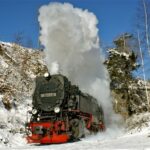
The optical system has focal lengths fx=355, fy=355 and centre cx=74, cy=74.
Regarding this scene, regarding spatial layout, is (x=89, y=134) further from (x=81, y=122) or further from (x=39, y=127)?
(x=39, y=127)

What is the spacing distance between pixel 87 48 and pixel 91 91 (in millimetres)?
3209

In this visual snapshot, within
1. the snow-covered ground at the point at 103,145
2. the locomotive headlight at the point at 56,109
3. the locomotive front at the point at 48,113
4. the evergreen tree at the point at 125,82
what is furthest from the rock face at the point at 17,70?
the evergreen tree at the point at 125,82

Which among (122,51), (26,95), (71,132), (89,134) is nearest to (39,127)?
(71,132)

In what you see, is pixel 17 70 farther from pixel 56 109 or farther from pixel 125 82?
pixel 56 109

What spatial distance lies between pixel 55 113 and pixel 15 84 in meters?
8.54

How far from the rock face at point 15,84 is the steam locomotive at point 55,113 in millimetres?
1884

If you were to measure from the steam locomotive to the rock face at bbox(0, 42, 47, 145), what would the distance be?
6.18 feet

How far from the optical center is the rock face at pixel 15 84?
20.1 metres

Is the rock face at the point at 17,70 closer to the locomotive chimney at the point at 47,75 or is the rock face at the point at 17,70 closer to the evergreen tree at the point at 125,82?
the locomotive chimney at the point at 47,75

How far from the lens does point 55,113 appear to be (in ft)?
58.1

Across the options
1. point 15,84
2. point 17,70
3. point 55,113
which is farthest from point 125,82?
point 55,113

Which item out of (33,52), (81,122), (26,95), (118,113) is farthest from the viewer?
(33,52)

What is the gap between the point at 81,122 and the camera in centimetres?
1888

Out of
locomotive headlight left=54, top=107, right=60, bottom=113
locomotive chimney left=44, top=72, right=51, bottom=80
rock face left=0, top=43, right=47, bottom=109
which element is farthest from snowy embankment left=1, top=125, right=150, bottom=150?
rock face left=0, top=43, right=47, bottom=109
